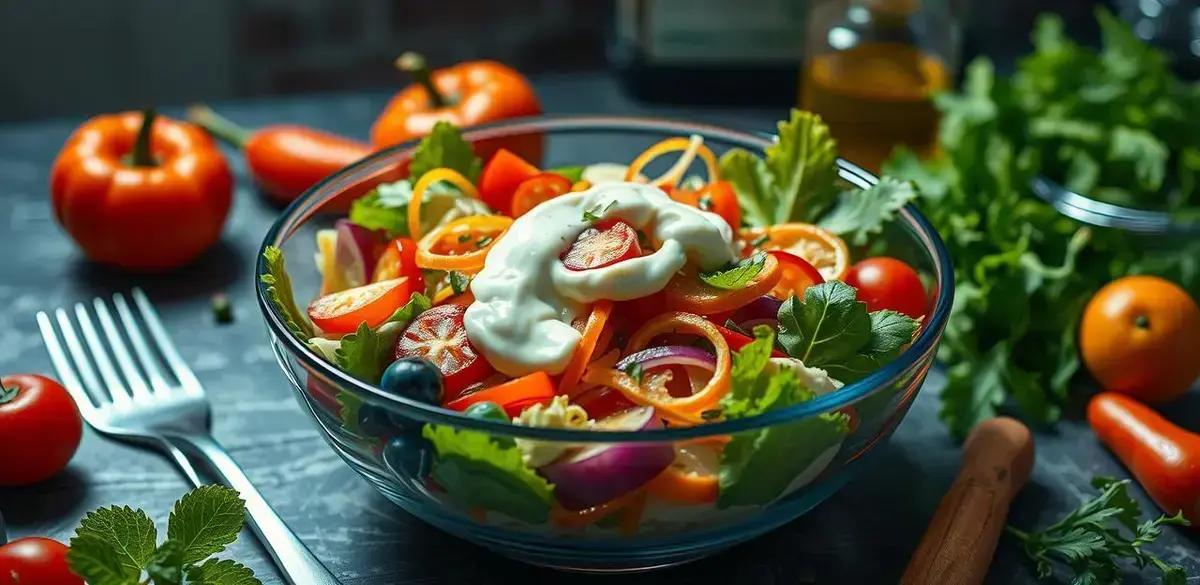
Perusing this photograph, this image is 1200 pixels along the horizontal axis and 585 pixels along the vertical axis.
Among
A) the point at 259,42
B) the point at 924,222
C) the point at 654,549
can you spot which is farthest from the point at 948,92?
the point at 259,42

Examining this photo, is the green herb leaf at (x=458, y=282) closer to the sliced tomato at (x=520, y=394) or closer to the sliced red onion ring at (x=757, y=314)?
the sliced tomato at (x=520, y=394)

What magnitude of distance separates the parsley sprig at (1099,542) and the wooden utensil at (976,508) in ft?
Answer: 0.20

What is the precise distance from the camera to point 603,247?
1.53 m

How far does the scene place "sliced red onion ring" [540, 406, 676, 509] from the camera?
126 centimetres

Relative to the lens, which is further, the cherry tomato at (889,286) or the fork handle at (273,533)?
the cherry tomato at (889,286)

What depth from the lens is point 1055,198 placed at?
239cm

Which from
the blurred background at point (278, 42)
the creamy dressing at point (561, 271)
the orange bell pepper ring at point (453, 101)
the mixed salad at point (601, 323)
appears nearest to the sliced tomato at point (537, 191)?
the mixed salad at point (601, 323)

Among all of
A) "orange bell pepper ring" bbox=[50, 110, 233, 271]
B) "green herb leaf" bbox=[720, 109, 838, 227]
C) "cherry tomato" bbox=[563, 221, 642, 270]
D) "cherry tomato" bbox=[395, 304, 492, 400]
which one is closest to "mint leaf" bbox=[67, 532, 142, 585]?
"cherry tomato" bbox=[395, 304, 492, 400]

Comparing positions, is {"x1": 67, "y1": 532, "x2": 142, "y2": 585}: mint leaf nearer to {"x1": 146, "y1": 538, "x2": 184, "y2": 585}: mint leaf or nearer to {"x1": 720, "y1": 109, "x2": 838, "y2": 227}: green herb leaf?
{"x1": 146, "y1": 538, "x2": 184, "y2": 585}: mint leaf

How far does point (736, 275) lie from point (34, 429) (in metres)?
0.97

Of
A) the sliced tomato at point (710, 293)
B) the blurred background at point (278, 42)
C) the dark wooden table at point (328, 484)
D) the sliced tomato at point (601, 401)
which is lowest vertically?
the blurred background at point (278, 42)

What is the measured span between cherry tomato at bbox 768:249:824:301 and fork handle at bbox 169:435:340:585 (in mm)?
691

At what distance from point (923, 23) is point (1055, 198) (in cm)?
45

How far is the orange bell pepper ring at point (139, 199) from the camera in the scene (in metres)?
2.21
